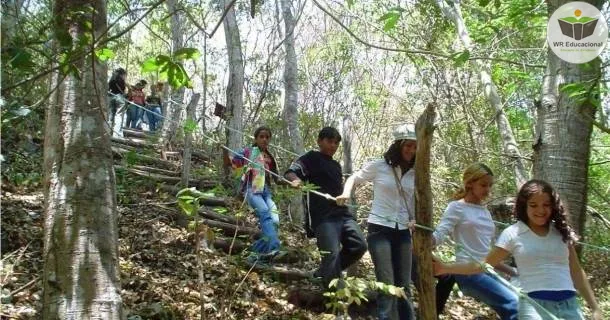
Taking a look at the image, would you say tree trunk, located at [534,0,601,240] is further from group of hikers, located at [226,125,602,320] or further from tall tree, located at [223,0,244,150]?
tall tree, located at [223,0,244,150]

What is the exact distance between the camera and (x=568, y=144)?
327cm

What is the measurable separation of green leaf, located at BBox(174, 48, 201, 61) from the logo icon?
235 cm

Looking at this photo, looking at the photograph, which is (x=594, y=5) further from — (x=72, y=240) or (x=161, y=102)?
(x=161, y=102)

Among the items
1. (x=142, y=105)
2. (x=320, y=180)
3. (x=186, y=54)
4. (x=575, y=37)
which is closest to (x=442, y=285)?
(x=320, y=180)

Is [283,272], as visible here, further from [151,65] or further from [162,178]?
[151,65]

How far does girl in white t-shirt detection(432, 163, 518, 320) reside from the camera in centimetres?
346

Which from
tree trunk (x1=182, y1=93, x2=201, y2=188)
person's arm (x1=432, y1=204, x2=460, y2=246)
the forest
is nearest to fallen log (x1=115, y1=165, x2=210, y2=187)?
the forest

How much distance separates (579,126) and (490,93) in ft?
8.33

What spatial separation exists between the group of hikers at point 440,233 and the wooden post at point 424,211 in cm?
29

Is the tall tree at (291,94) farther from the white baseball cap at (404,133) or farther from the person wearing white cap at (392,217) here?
the white baseball cap at (404,133)

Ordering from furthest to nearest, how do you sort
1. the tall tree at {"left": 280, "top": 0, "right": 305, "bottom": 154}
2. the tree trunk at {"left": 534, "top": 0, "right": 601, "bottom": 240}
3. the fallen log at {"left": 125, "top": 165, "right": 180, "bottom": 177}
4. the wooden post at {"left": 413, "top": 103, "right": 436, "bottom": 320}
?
the fallen log at {"left": 125, "top": 165, "right": 180, "bottom": 177} → the tall tree at {"left": 280, "top": 0, "right": 305, "bottom": 154} → the tree trunk at {"left": 534, "top": 0, "right": 601, "bottom": 240} → the wooden post at {"left": 413, "top": 103, "right": 436, "bottom": 320}

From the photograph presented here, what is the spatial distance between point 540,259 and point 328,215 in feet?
5.64

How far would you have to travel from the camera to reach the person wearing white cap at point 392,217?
11.9 feet

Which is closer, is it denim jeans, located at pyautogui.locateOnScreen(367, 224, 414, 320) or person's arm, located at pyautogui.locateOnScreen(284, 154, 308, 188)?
denim jeans, located at pyautogui.locateOnScreen(367, 224, 414, 320)
